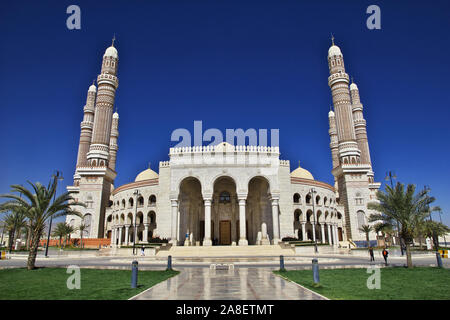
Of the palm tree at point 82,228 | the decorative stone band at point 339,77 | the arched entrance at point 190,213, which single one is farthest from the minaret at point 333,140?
the palm tree at point 82,228

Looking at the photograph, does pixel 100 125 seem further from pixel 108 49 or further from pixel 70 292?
pixel 70 292

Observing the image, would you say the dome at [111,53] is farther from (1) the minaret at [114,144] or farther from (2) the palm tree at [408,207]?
(2) the palm tree at [408,207]

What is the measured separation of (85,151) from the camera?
4859 cm

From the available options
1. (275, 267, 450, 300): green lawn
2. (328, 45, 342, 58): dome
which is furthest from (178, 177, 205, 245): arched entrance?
(328, 45, 342, 58): dome

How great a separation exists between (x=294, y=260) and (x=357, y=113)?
3985 centimetres

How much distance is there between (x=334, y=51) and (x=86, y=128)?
141 feet

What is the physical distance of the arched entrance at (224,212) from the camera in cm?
3419

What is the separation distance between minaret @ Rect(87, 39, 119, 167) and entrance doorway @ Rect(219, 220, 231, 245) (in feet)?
66.1

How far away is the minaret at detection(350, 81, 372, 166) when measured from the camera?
48537 millimetres

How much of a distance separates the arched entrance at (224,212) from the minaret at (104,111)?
1870 centimetres

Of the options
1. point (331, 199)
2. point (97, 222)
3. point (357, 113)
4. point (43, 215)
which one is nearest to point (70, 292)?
point (43, 215)

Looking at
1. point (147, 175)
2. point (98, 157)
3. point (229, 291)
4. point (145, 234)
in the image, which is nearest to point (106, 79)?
point (98, 157)

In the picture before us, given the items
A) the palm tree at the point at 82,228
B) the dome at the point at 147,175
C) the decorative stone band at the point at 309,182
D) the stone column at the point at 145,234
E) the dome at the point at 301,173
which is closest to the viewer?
the palm tree at the point at 82,228

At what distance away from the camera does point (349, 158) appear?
1623 inches
